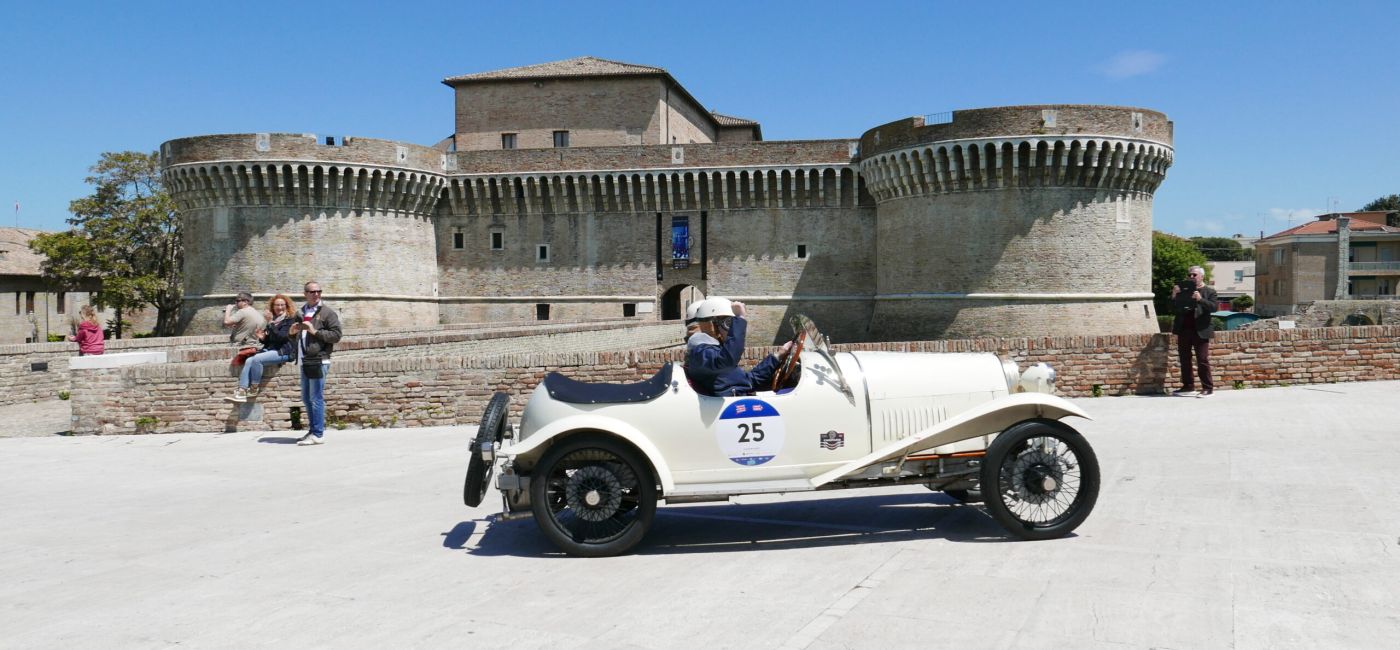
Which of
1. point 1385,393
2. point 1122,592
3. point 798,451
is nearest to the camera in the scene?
point 1122,592

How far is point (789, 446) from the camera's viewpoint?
5434mm

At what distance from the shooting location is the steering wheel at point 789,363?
546cm

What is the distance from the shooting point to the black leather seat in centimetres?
537

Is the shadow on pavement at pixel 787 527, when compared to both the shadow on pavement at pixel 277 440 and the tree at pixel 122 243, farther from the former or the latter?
the tree at pixel 122 243

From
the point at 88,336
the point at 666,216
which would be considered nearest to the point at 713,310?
the point at 88,336

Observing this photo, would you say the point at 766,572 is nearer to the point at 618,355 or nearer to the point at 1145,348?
the point at 618,355

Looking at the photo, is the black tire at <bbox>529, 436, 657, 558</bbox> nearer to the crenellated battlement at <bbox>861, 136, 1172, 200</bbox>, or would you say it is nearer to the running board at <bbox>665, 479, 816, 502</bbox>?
the running board at <bbox>665, 479, 816, 502</bbox>

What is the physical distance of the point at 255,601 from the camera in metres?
4.51

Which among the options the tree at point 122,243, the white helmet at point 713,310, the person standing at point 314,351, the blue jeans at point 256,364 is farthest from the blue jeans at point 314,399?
the tree at point 122,243

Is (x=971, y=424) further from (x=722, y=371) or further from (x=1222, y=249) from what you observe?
(x=1222, y=249)

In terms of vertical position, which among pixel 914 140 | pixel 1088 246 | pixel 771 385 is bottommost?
pixel 771 385

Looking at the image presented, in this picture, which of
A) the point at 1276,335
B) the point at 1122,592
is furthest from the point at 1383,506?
the point at 1276,335

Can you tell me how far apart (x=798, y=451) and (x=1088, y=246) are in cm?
2614

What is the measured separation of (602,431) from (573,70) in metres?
35.3
